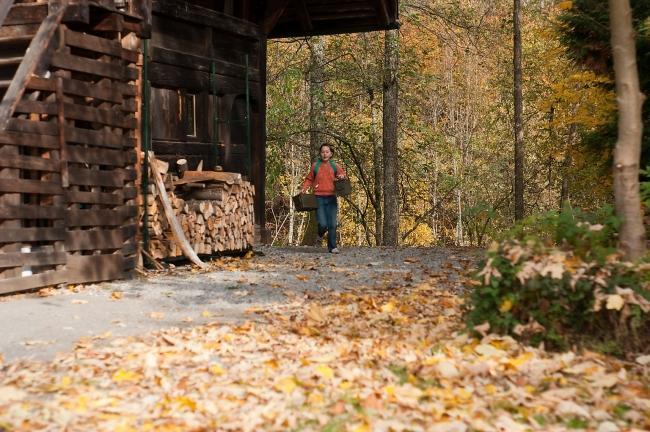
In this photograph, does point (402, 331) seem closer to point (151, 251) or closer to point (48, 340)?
point (48, 340)

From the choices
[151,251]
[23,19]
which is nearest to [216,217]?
[151,251]

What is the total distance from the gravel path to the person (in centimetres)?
91

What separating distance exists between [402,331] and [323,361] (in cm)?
122

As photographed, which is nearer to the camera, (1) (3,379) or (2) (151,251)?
(1) (3,379)

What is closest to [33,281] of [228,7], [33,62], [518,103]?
[33,62]

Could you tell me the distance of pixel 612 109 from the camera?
12.5m

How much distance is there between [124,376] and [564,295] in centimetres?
316

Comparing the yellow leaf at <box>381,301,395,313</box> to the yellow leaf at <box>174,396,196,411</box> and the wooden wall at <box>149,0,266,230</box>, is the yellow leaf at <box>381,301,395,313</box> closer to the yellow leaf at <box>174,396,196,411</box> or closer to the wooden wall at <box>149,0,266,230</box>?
the yellow leaf at <box>174,396,196,411</box>

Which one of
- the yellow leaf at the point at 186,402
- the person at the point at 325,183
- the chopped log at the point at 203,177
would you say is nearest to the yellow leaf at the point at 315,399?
the yellow leaf at the point at 186,402


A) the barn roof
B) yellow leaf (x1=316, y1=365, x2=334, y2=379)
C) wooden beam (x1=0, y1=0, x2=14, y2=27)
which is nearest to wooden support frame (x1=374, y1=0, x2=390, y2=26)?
the barn roof

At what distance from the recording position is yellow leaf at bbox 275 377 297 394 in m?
4.86

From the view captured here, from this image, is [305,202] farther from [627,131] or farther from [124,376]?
[124,376]

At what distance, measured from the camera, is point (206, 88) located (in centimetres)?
1468

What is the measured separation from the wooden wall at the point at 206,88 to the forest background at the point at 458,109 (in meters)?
3.10
